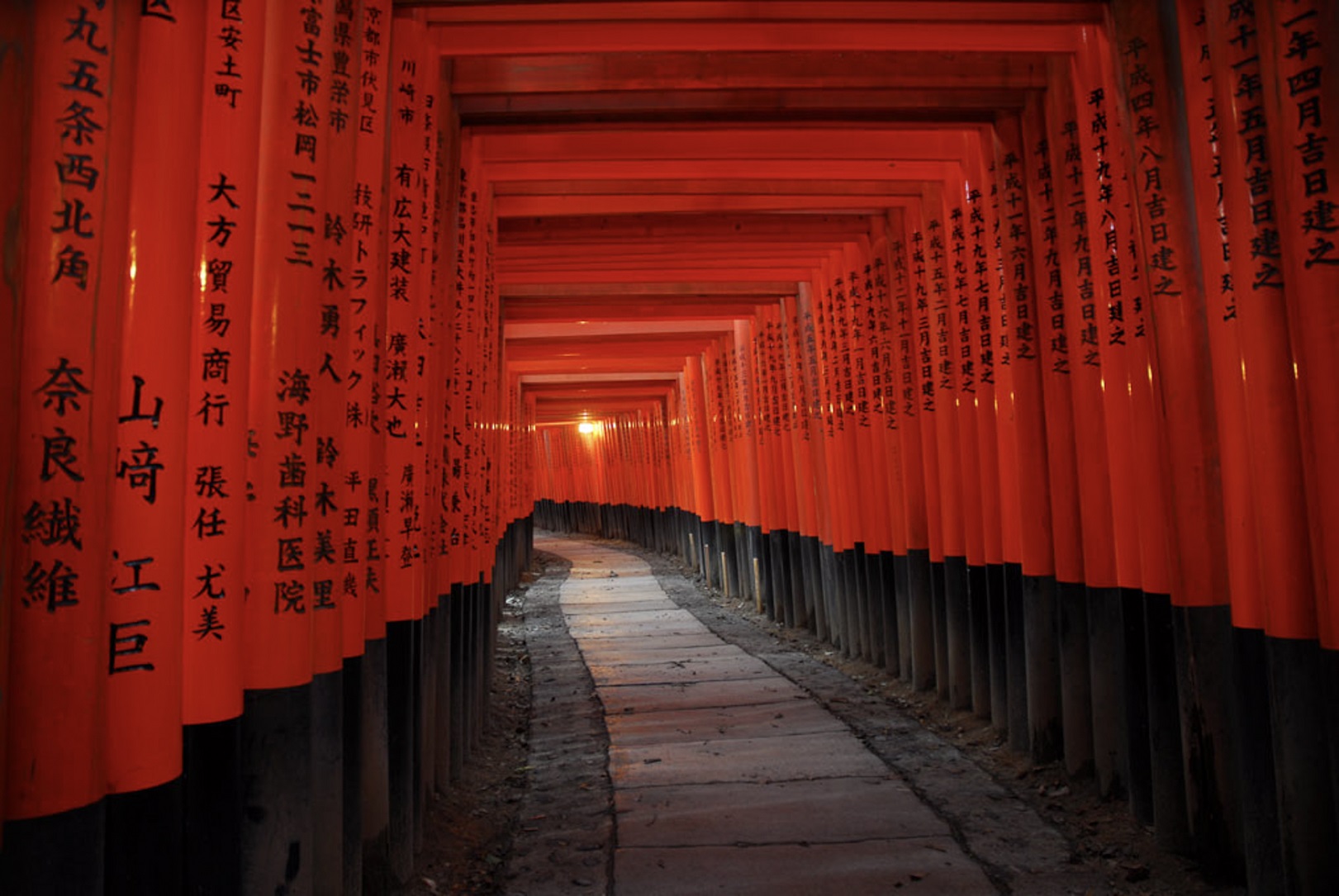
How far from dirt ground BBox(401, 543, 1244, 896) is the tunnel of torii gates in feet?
0.43

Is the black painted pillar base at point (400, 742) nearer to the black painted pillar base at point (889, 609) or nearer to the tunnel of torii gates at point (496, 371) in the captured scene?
the tunnel of torii gates at point (496, 371)

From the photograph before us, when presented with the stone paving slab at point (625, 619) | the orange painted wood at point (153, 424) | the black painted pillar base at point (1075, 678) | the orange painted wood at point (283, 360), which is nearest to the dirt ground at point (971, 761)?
the black painted pillar base at point (1075, 678)

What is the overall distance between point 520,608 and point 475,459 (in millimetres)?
6358

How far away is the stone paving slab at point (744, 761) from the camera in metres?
4.49

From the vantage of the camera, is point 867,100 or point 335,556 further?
point 867,100

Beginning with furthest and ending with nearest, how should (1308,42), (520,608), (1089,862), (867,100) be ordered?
(520,608), (867,100), (1089,862), (1308,42)

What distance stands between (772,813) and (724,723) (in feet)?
5.37

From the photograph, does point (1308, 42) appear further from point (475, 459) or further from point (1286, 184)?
point (475, 459)

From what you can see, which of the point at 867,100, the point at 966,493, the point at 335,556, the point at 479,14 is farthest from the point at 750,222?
the point at 335,556

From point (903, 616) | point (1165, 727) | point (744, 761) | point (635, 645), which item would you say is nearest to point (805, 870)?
point (744, 761)

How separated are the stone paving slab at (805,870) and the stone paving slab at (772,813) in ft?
0.33

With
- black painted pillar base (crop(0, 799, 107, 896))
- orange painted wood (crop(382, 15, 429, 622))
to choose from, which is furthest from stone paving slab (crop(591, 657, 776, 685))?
black painted pillar base (crop(0, 799, 107, 896))

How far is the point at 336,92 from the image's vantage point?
2539 mm

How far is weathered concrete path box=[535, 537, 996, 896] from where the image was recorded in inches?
131
